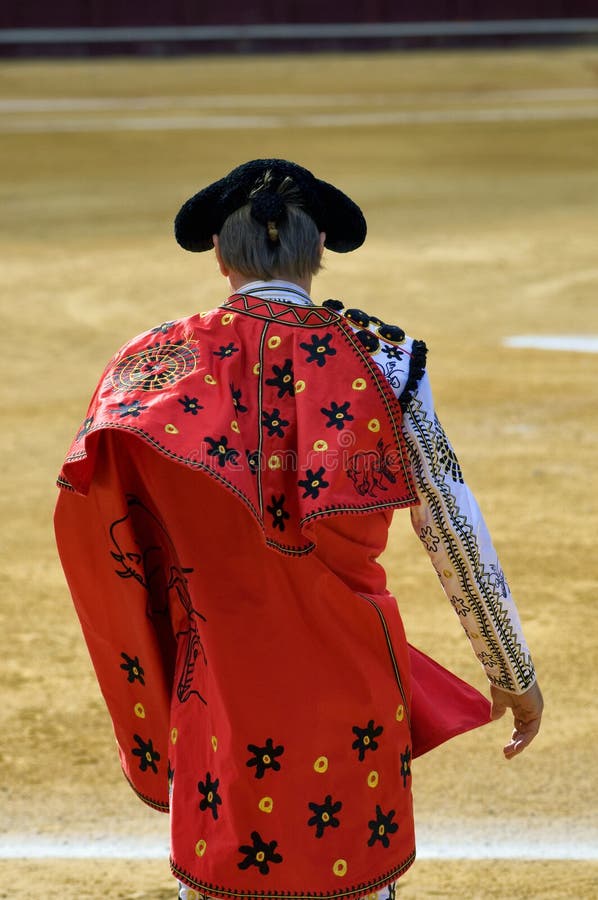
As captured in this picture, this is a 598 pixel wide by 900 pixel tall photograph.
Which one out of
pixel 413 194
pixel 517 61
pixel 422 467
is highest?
pixel 517 61

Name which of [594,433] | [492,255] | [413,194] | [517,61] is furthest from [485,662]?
[517,61]

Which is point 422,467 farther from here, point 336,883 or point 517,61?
point 517,61

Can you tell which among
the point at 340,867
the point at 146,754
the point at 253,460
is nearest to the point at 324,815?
the point at 340,867

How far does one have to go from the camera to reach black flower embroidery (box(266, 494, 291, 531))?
195 centimetres

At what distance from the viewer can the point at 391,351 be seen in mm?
2010

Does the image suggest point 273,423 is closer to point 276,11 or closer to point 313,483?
point 313,483

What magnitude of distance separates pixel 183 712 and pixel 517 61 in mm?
18447

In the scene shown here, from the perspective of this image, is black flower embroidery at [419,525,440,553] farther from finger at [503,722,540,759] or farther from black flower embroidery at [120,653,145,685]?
black flower embroidery at [120,653,145,685]

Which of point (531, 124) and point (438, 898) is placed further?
point (531, 124)

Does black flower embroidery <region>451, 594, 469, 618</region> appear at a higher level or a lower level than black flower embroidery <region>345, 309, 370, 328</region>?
lower

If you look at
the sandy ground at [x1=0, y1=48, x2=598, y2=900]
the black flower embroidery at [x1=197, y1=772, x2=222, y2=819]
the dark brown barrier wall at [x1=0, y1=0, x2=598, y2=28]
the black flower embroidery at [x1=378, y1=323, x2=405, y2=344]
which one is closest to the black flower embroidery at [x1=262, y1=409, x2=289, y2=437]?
the black flower embroidery at [x1=378, y1=323, x2=405, y2=344]

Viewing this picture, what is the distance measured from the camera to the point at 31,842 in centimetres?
315

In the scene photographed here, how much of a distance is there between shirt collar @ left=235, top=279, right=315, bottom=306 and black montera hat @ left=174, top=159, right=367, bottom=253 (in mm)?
100

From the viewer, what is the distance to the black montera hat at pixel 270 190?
197 centimetres
